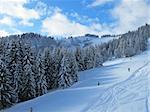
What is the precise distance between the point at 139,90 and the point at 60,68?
93.0 feet

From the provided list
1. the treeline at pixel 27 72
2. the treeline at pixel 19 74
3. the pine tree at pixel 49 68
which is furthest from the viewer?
the pine tree at pixel 49 68

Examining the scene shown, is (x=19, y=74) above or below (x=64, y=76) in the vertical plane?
above

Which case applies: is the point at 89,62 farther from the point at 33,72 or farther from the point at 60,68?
the point at 33,72

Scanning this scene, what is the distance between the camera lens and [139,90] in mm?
28938

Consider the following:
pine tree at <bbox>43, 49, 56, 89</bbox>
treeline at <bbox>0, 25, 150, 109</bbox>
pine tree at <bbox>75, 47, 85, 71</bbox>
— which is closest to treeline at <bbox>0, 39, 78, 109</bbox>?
treeline at <bbox>0, 25, 150, 109</bbox>

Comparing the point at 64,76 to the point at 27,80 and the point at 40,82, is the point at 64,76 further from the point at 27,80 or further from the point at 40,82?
the point at 27,80

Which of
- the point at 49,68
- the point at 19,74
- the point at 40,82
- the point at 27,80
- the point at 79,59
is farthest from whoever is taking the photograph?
the point at 79,59

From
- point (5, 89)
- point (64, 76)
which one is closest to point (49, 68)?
point (64, 76)

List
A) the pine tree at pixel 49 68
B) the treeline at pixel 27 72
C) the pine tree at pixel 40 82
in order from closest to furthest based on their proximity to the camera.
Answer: the treeline at pixel 27 72 → the pine tree at pixel 40 82 → the pine tree at pixel 49 68

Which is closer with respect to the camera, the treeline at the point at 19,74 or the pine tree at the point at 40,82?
the treeline at the point at 19,74

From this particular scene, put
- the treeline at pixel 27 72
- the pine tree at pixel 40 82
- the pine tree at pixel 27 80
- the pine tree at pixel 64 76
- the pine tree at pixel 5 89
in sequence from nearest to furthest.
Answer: the pine tree at pixel 5 89
the treeline at pixel 27 72
the pine tree at pixel 27 80
the pine tree at pixel 40 82
the pine tree at pixel 64 76

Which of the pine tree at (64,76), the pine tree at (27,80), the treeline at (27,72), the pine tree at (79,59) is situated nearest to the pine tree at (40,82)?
the treeline at (27,72)

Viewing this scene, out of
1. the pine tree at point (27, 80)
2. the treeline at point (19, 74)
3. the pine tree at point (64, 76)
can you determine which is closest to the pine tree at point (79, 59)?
the pine tree at point (64, 76)

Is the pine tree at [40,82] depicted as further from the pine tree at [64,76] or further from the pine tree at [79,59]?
the pine tree at [79,59]
